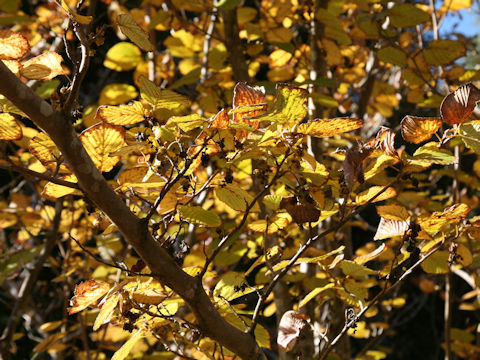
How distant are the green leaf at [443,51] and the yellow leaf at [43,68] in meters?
1.16

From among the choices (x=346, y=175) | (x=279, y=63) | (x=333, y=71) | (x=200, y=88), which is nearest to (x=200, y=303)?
(x=346, y=175)

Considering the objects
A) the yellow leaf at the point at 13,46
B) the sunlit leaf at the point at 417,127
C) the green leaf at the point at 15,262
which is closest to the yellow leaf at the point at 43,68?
the yellow leaf at the point at 13,46

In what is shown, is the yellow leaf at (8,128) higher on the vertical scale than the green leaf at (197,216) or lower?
higher

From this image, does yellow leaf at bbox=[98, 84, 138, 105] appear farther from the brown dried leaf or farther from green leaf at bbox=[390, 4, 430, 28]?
the brown dried leaf

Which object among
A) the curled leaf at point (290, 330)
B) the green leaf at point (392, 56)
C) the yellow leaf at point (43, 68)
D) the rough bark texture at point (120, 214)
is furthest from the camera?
the green leaf at point (392, 56)

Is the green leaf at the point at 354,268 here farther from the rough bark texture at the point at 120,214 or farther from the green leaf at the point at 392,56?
the green leaf at the point at 392,56

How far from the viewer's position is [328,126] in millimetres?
667

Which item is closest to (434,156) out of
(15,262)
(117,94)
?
(117,94)

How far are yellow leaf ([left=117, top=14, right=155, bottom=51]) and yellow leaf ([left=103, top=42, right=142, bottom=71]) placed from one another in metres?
1.01

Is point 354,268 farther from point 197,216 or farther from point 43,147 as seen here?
point 43,147

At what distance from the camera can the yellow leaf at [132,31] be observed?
66 centimetres

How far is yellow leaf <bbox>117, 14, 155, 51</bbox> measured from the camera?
0.66 metres

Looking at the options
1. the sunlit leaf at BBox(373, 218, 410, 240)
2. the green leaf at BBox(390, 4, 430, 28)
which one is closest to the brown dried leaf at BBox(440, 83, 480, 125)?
the sunlit leaf at BBox(373, 218, 410, 240)

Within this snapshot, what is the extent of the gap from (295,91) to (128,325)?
0.45 meters
